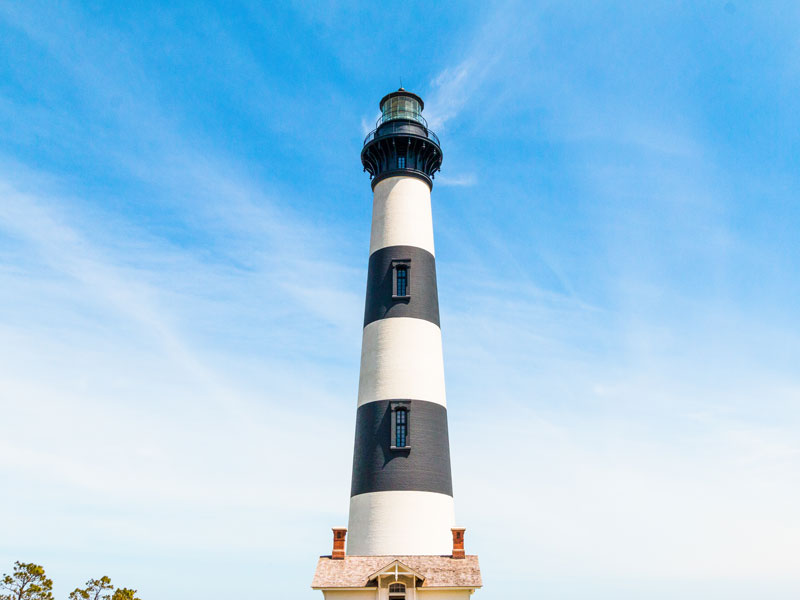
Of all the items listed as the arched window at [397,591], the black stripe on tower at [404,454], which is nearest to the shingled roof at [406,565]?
the arched window at [397,591]

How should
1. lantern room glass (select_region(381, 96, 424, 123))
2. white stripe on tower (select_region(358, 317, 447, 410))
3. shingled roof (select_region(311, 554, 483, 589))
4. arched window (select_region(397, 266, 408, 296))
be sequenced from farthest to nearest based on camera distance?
lantern room glass (select_region(381, 96, 424, 123))
arched window (select_region(397, 266, 408, 296))
white stripe on tower (select_region(358, 317, 447, 410))
shingled roof (select_region(311, 554, 483, 589))

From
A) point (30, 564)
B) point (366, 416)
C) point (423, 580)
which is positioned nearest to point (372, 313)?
point (366, 416)

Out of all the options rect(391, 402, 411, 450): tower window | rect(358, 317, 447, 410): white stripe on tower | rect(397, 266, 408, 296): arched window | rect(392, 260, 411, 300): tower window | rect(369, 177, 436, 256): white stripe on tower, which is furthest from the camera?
rect(369, 177, 436, 256): white stripe on tower

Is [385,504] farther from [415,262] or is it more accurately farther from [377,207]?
[377,207]

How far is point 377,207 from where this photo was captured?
35.2m

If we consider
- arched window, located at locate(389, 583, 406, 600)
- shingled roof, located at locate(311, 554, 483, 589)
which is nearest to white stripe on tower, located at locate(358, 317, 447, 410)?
shingled roof, located at locate(311, 554, 483, 589)

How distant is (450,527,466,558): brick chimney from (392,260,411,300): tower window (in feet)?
34.1

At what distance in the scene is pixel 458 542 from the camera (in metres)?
27.4

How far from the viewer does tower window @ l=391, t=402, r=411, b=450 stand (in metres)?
29.9

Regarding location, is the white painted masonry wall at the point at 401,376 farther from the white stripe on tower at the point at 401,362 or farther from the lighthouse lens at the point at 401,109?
the lighthouse lens at the point at 401,109

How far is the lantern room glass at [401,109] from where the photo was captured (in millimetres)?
37250

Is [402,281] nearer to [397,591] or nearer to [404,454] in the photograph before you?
[404,454]

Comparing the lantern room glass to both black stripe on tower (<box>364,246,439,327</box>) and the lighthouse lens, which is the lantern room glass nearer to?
the lighthouse lens

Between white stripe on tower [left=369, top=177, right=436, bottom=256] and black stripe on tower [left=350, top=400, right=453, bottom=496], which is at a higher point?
Result: white stripe on tower [left=369, top=177, right=436, bottom=256]
